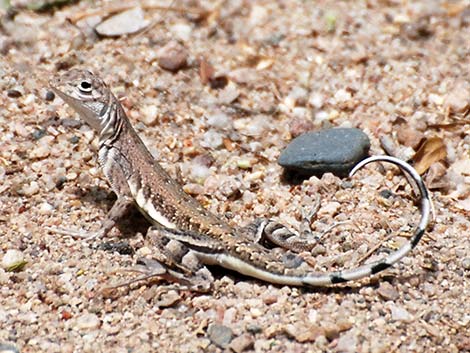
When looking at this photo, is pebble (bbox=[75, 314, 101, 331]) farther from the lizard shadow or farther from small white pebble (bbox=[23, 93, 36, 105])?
small white pebble (bbox=[23, 93, 36, 105])

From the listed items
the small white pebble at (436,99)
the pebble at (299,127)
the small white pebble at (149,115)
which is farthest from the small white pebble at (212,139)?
the small white pebble at (436,99)

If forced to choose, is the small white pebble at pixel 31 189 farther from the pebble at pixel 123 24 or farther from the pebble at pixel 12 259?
the pebble at pixel 123 24

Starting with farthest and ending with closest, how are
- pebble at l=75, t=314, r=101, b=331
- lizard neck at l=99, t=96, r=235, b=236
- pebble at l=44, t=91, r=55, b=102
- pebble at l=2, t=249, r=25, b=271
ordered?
pebble at l=44, t=91, r=55, b=102, lizard neck at l=99, t=96, r=235, b=236, pebble at l=2, t=249, r=25, b=271, pebble at l=75, t=314, r=101, b=331

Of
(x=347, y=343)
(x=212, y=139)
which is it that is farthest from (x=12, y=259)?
(x=347, y=343)

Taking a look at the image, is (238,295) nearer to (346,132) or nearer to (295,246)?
(295,246)

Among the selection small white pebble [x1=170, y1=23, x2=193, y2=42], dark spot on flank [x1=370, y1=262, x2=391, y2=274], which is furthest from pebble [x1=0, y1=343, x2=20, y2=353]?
small white pebble [x1=170, y1=23, x2=193, y2=42]

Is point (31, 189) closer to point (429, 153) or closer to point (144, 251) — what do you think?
point (144, 251)
